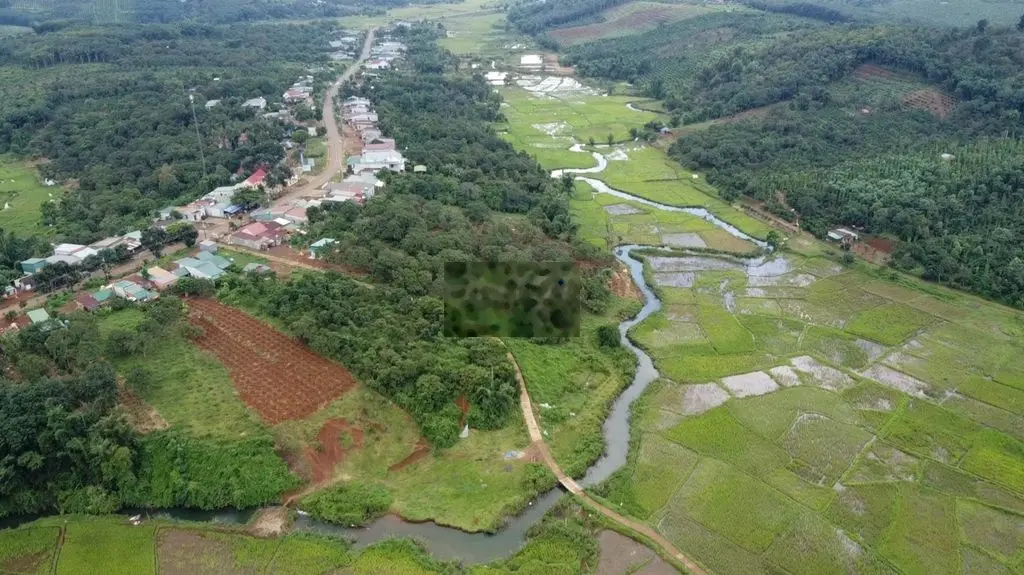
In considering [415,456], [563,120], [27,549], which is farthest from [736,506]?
[563,120]

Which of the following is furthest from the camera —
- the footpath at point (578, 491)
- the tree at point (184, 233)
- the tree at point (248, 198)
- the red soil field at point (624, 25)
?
the red soil field at point (624, 25)

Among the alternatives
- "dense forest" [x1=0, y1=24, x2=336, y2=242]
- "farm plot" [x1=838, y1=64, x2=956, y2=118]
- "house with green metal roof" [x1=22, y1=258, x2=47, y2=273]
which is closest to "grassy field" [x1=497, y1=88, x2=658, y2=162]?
"farm plot" [x1=838, y1=64, x2=956, y2=118]

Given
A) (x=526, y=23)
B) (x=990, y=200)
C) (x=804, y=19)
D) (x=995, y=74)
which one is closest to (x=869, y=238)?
(x=990, y=200)

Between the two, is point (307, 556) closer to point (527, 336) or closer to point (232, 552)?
point (232, 552)

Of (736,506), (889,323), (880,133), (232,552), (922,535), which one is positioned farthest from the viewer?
(880,133)

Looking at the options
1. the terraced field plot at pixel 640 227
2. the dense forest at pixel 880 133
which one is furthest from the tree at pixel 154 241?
the dense forest at pixel 880 133

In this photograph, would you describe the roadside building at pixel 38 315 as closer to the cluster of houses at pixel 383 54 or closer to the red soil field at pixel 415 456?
the red soil field at pixel 415 456

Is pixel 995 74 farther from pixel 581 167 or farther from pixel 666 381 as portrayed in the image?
pixel 666 381
